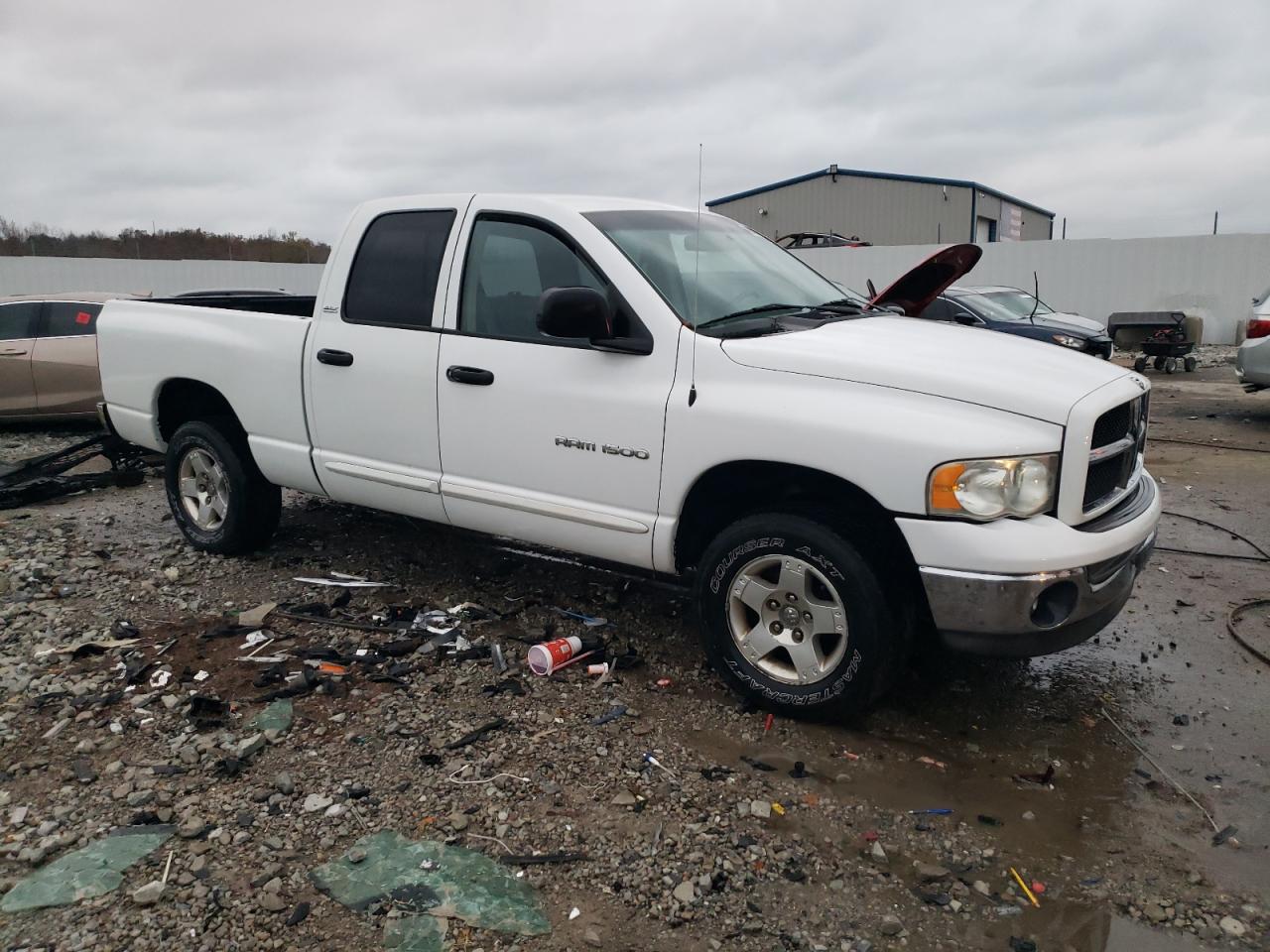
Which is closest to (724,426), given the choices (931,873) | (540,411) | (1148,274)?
(540,411)

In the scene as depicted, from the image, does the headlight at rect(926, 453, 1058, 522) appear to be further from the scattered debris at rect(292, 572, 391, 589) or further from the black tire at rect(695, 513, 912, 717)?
the scattered debris at rect(292, 572, 391, 589)

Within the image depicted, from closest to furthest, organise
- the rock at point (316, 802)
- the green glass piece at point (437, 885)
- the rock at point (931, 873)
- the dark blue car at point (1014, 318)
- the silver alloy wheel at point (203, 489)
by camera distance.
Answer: the green glass piece at point (437, 885)
the rock at point (931, 873)
the rock at point (316, 802)
the silver alloy wheel at point (203, 489)
the dark blue car at point (1014, 318)

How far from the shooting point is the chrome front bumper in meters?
3.25

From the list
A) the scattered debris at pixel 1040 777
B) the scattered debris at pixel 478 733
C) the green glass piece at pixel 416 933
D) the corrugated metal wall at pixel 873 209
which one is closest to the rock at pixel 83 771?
the scattered debris at pixel 478 733

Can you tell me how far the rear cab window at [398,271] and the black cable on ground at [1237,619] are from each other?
4204mm

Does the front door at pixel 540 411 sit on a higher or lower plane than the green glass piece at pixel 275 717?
higher

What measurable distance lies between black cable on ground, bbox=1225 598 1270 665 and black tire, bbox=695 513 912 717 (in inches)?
82.0

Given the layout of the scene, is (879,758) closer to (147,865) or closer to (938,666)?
(938,666)

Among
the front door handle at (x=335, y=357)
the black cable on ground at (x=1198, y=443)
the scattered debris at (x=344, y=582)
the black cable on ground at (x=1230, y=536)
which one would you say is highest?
the front door handle at (x=335, y=357)

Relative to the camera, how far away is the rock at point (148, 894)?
8.93ft

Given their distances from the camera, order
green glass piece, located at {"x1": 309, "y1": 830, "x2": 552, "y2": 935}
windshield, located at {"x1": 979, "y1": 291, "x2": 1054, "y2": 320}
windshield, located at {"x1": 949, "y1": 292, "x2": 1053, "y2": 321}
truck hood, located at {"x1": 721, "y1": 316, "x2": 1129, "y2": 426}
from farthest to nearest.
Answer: windshield, located at {"x1": 979, "y1": 291, "x2": 1054, "y2": 320} < windshield, located at {"x1": 949, "y1": 292, "x2": 1053, "y2": 321} < truck hood, located at {"x1": 721, "y1": 316, "x2": 1129, "y2": 426} < green glass piece, located at {"x1": 309, "y1": 830, "x2": 552, "y2": 935}

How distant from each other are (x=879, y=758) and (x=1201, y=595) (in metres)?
2.82

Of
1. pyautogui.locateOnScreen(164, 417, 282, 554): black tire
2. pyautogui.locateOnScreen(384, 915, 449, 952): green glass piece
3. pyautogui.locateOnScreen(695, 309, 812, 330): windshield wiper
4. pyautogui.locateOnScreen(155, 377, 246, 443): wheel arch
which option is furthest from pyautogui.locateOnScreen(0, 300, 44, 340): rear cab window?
pyautogui.locateOnScreen(384, 915, 449, 952): green glass piece

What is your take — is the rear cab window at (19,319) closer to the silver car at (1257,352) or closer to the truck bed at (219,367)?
the truck bed at (219,367)
